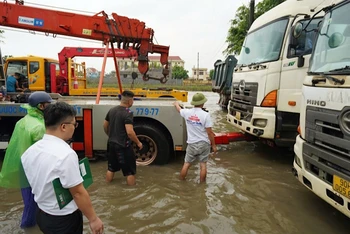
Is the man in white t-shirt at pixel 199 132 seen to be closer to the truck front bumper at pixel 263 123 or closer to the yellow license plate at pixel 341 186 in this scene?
the truck front bumper at pixel 263 123

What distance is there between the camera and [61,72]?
401 inches

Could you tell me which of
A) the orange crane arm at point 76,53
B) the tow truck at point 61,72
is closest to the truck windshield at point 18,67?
the tow truck at point 61,72

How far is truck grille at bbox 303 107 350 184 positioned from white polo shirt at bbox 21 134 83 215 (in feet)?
8.08

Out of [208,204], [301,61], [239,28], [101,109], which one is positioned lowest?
[208,204]

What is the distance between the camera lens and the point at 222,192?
427cm

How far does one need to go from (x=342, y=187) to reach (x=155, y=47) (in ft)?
17.1

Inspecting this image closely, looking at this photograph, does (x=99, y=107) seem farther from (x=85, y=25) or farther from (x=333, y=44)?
(x=333, y=44)

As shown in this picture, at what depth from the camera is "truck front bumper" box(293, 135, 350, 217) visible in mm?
2692

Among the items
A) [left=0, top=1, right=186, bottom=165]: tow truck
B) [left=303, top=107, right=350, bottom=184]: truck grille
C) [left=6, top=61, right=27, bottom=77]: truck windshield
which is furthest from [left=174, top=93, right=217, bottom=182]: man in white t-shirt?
[left=6, top=61, right=27, bottom=77]: truck windshield

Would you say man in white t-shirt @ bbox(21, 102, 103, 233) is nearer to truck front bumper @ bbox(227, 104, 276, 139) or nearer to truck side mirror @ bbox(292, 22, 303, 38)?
truck side mirror @ bbox(292, 22, 303, 38)

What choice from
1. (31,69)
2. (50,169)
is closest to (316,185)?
(50,169)

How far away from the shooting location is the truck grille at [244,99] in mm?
5531

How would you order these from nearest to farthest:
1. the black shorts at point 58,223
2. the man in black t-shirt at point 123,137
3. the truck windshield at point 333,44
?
1. the black shorts at point 58,223
2. the truck windshield at point 333,44
3. the man in black t-shirt at point 123,137

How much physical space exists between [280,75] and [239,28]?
635 inches
